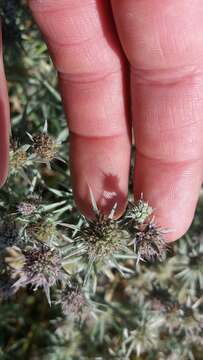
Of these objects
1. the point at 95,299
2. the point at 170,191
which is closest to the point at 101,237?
the point at 170,191

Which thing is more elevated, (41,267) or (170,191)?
(170,191)

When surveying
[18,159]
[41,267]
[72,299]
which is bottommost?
[72,299]

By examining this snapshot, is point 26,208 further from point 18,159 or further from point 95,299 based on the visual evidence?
point 95,299

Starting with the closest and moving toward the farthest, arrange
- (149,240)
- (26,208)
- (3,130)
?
(3,130)
(149,240)
(26,208)

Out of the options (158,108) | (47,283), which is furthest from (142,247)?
(158,108)

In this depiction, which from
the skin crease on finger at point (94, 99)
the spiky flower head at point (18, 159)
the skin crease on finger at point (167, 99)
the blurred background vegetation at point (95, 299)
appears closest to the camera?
the skin crease on finger at point (167, 99)

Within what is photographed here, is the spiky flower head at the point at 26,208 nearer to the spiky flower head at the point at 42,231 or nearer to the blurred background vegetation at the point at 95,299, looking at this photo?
the spiky flower head at the point at 42,231

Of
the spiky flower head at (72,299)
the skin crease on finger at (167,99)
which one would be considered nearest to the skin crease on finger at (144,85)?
the skin crease on finger at (167,99)
